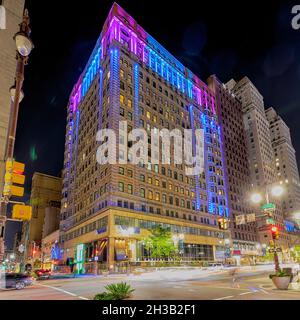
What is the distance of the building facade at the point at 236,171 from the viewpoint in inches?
4018

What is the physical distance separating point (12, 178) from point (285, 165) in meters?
189

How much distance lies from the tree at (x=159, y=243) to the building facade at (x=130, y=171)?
3.79 metres

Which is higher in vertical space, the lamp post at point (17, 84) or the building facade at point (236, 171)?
the building facade at point (236, 171)

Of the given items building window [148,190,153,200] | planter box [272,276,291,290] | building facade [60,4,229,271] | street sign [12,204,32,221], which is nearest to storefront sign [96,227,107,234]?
building facade [60,4,229,271]

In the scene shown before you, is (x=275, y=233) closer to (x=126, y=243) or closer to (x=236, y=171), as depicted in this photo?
(x=126, y=243)

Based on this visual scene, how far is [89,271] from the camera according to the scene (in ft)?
205

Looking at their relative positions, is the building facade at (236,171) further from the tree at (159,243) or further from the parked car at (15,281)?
the parked car at (15,281)

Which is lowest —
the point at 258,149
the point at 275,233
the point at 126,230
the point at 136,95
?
the point at 275,233

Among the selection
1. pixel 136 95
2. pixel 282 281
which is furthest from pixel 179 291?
pixel 136 95

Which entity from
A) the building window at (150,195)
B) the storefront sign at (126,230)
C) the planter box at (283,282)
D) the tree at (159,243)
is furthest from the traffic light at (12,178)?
the building window at (150,195)

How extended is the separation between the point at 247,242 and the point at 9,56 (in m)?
107

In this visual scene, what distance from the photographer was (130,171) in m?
62.9
